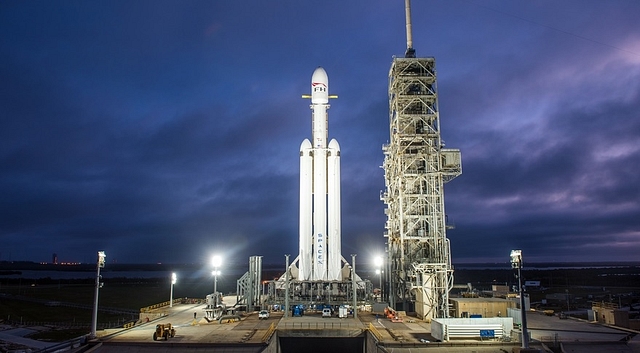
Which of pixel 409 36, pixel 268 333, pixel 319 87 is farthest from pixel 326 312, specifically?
pixel 409 36

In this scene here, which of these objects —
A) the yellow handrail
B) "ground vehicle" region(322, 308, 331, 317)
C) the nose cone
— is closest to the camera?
the yellow handrail

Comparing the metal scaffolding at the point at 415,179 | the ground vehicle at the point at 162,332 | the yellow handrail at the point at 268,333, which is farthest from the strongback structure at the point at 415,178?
the ground vehicle at the point at 162,332

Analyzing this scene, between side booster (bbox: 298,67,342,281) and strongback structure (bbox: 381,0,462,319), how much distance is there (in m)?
6.67

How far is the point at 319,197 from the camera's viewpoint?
4822 cm

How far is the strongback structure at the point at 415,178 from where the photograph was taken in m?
46.8

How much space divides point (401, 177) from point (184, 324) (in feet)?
82.8

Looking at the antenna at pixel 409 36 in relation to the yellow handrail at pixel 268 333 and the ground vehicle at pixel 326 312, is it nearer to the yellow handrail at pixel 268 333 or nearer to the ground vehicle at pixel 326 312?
the ground vehicle at pixel 326 312

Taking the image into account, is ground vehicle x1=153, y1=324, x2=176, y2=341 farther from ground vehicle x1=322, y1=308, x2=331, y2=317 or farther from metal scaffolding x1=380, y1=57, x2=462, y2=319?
metal scaffolding x1=380, y1=57, x2=462, y2=319

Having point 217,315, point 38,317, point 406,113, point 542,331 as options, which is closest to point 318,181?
point 406,113

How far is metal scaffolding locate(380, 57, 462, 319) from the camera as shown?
46.8 meters

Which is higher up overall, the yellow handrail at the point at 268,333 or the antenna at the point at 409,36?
the antenna at the point at 409,36

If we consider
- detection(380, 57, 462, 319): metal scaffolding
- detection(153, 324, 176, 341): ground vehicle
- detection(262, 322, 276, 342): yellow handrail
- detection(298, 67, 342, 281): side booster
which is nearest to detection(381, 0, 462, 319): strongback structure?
detection(380, 57, 462, 319): metal scaffolding

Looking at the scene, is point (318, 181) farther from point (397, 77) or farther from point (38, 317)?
point (38, 317)

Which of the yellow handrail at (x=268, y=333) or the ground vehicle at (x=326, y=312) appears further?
the ground vehicle at (x=326, y=312)
